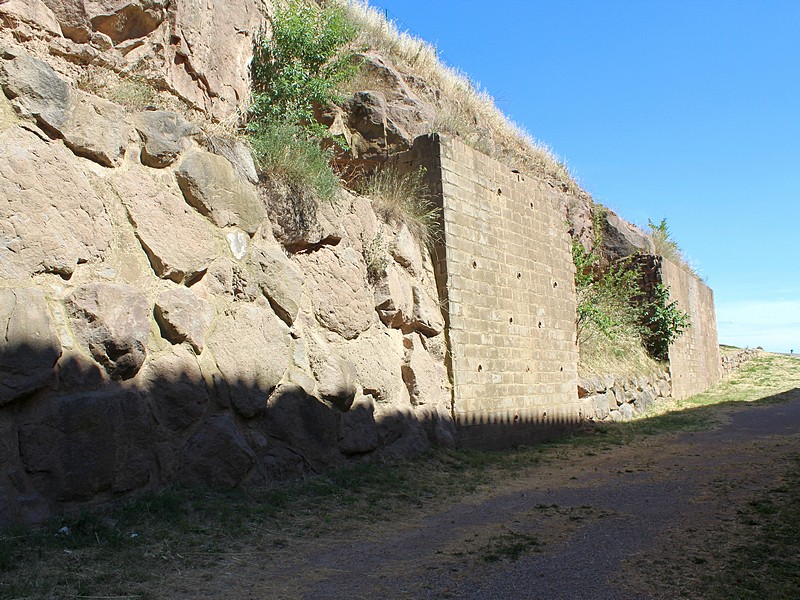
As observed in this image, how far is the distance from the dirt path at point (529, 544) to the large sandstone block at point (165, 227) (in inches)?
94.7

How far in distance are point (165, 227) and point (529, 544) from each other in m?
3.74

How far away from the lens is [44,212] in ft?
16.4

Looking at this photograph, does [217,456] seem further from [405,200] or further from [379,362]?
[405,200]

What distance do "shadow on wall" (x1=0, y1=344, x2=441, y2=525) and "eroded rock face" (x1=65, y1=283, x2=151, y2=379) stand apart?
107mm

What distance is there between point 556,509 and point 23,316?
4.30 metres

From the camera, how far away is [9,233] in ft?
15.5

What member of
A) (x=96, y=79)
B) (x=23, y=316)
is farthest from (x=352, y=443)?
(x=96, y=79)

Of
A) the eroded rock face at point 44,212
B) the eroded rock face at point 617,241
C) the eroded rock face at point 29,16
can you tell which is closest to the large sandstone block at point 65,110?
the eroded rock face at point 44,212

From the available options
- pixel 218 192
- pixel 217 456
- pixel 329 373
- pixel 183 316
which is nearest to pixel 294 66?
pixel 218 192

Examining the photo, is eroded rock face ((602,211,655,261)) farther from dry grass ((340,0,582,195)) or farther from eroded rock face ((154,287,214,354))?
eroded rock face ((154,287,214,354))

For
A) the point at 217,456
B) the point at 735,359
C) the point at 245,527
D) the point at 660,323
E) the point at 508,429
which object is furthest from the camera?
the point at 735,359

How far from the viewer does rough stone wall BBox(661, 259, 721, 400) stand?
17.7 meters

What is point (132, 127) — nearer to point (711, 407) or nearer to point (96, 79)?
point (96, 79)

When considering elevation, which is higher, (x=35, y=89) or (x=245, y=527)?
(x=35, y=89)
